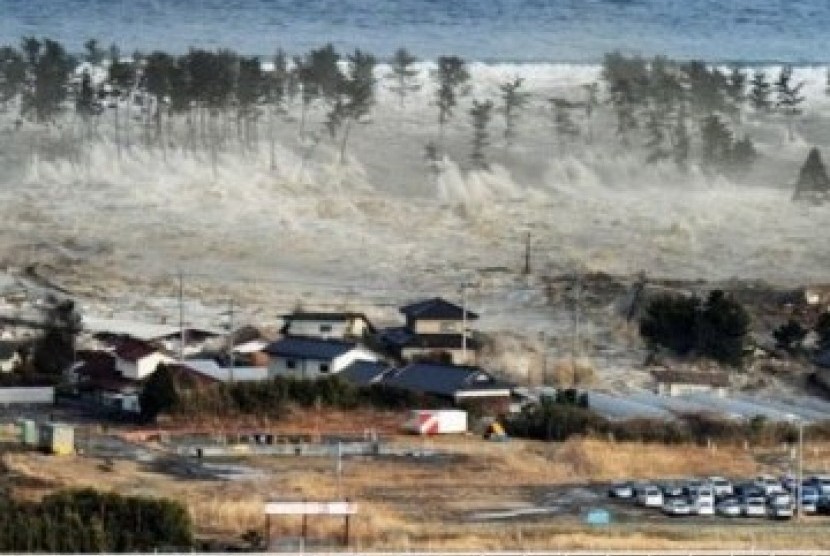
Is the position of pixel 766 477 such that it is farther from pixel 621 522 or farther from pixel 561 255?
pixel 561 255

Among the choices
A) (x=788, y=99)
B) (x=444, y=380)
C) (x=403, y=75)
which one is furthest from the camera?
(x=788, y=99)

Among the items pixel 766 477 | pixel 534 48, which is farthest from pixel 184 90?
pixel 766 477

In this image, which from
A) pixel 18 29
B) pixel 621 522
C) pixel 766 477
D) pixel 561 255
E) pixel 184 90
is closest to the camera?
pixel 621 522

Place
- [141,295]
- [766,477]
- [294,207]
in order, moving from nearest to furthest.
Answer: [766,477], [141,295], [294,207]

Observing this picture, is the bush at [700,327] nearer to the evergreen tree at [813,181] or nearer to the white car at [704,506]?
the white car at [704,506]

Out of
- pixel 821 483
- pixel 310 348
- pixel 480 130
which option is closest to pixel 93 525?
pixel 821 483

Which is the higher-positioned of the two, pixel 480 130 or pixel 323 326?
pixel 480 130

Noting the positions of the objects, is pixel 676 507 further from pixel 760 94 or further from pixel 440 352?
pixel 760 94
